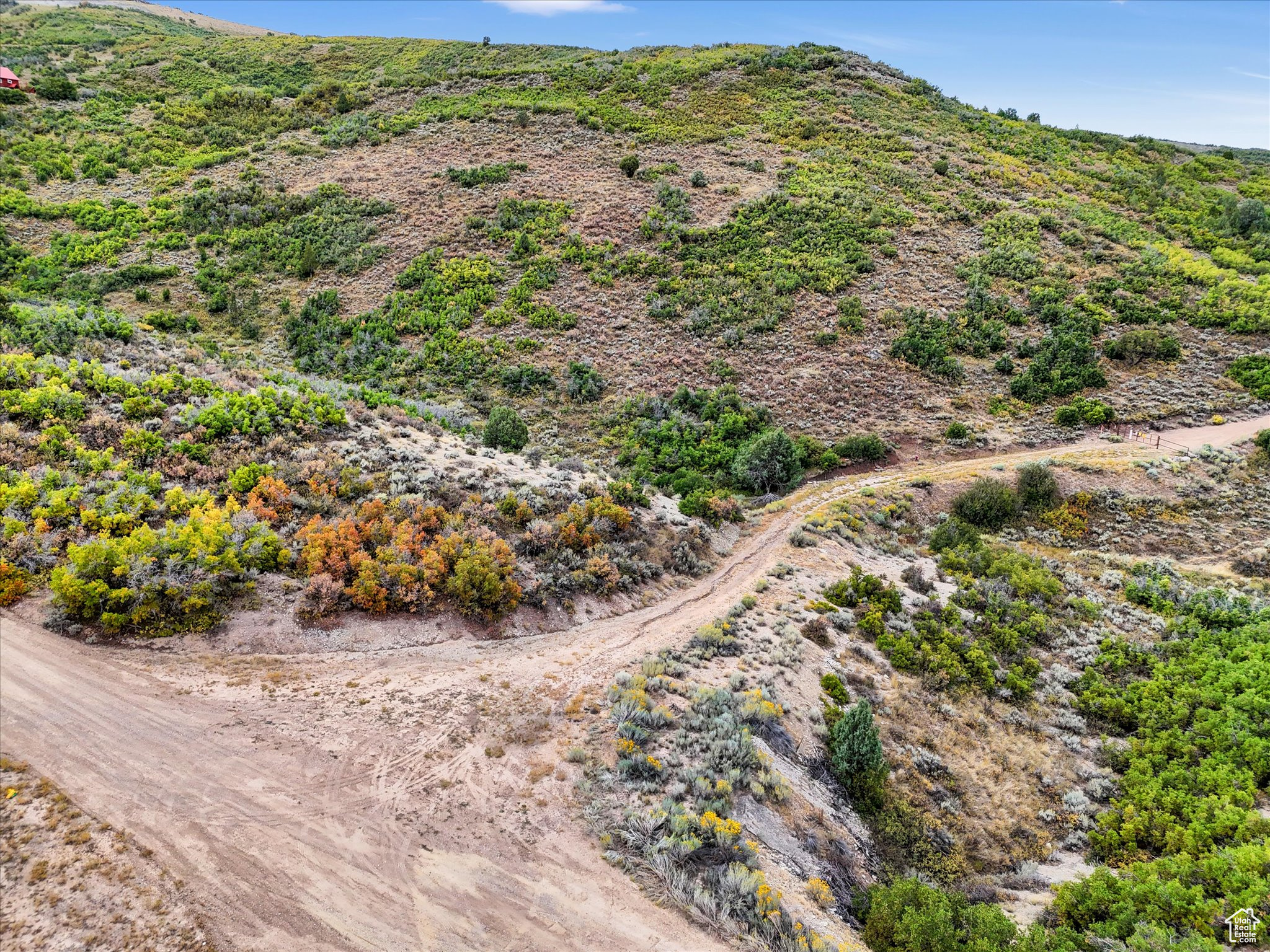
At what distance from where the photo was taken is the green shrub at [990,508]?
20.8 meters

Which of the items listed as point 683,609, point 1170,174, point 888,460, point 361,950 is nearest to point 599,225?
point 888,460

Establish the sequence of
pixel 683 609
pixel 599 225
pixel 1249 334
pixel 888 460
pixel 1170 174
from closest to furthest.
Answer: pixel 683 609 < pixel 888 460 < pixel 1249 334 < pixel 599 225 < pixel 1170 174

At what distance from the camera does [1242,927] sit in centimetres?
773

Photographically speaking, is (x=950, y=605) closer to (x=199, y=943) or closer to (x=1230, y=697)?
(x=1230, y=697)

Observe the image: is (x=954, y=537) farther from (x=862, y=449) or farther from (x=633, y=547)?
(x=633, y=547)

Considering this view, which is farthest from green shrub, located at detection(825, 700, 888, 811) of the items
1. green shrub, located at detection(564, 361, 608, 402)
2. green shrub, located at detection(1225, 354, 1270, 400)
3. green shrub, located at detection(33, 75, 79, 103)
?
green shrub, located at detection(33, 75, 79, 103)

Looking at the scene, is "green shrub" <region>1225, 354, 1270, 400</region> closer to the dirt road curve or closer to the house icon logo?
the house icon logo

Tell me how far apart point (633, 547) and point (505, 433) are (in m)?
7.00

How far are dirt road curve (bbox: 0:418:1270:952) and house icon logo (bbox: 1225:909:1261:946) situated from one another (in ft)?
22.5

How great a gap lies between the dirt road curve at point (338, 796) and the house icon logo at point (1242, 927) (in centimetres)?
686

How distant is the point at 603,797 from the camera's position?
874 cm

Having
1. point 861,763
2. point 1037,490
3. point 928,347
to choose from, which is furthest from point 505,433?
point 928,347

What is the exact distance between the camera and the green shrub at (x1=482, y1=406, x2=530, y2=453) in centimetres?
2078

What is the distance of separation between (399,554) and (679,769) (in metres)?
7.12
